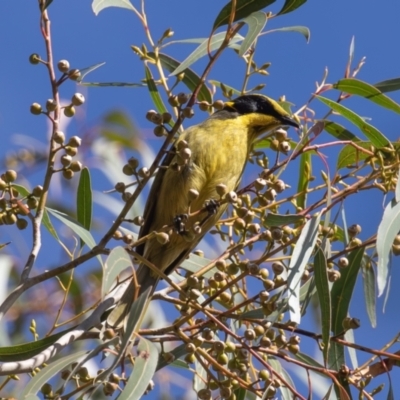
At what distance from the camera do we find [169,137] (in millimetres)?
2457

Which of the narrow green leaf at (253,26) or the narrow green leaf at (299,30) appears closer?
the narrow green leaf at (253,26)

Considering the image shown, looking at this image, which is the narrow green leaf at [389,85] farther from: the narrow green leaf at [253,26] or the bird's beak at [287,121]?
the narrow green leaf at [253,26]

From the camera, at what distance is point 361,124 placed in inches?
123

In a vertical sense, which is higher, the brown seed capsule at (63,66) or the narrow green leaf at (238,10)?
the narrow green leaf at (238,10)

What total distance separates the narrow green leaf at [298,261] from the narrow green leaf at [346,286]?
243 millimetres

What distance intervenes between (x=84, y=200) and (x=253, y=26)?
895mm

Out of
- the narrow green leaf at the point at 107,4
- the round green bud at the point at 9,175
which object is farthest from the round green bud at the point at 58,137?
the narrow green leaf at the point at 107,4

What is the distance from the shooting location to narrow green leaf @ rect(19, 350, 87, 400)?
2.38 meters

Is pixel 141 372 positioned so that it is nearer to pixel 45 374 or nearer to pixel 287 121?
pixel 45 374

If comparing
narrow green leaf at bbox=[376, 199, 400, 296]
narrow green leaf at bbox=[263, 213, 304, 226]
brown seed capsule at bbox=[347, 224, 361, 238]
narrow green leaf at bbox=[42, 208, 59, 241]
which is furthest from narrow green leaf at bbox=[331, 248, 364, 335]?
narrow green leaf at bbox=[42, 208, 59, 241]

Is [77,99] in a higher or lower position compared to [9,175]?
higher

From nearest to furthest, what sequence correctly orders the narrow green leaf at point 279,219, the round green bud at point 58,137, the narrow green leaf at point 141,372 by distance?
the narrow green leaf at point 141,372 < the round green bud at point 58,137 < the narrow green leaf at point 279,219

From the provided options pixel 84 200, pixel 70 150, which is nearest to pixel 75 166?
pixel 70 150

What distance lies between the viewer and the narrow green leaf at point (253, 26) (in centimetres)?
271
